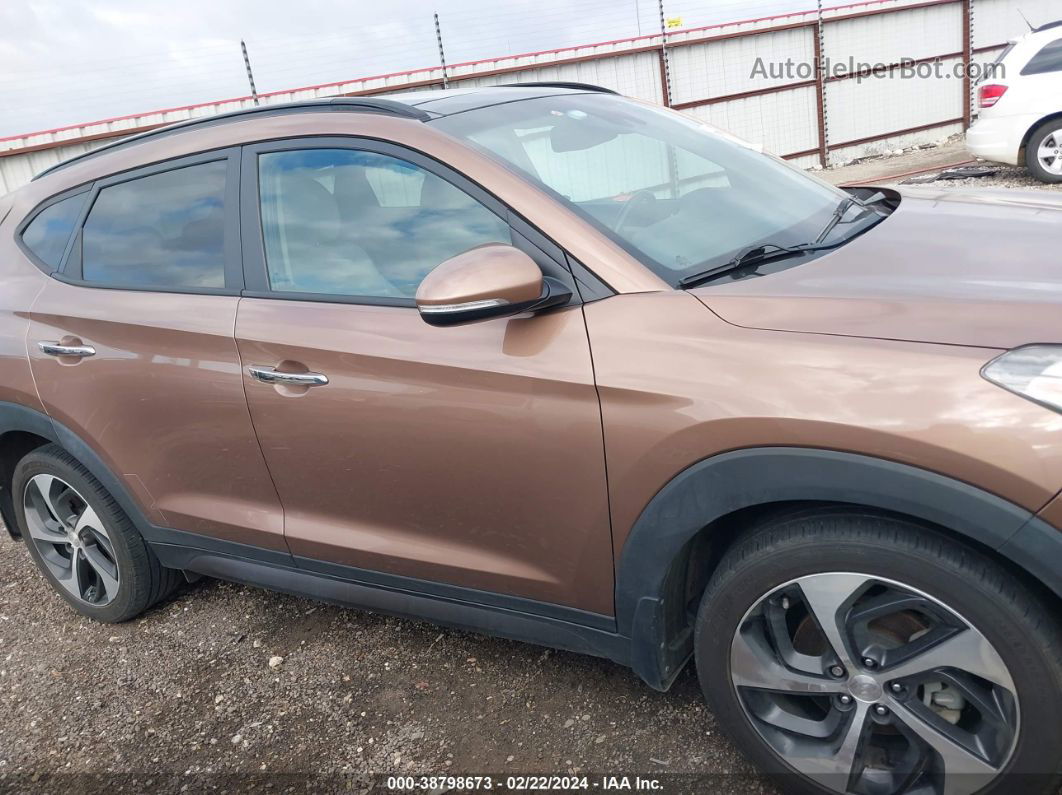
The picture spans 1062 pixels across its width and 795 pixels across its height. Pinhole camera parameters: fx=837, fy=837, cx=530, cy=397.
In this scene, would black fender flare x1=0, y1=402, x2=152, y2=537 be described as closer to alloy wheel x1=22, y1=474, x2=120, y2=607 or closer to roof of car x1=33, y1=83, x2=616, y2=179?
alloy wheel x1=22, y1=474, x2=120, y2=607

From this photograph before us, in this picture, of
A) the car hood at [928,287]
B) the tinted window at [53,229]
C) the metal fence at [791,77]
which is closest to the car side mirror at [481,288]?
the car hood at [928,287]

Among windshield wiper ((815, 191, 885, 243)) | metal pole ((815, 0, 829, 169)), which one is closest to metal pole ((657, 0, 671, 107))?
metal pole ((815, 0, 829, 169))

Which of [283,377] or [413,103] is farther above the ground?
[413,103]

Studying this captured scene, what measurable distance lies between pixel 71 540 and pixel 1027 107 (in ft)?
31.6

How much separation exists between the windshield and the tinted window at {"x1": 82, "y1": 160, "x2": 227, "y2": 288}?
0.86 m

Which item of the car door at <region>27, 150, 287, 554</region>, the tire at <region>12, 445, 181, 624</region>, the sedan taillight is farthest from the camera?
the sedan taillight

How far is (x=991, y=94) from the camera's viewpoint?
903 centimetres

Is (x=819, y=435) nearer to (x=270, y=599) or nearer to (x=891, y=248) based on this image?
(x=891, y=248)

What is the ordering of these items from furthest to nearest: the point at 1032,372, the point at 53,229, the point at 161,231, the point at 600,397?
the point at 53,229, the point at 161,231, the point at 600,397, the point at 1032,372

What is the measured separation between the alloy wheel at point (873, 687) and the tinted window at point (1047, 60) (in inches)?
360

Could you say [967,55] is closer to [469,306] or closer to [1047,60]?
[1047,60]


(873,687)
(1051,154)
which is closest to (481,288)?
(873,687)

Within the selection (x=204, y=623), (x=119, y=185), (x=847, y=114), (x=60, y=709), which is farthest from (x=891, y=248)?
(x=847, y=114)

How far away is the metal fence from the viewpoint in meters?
13.1
